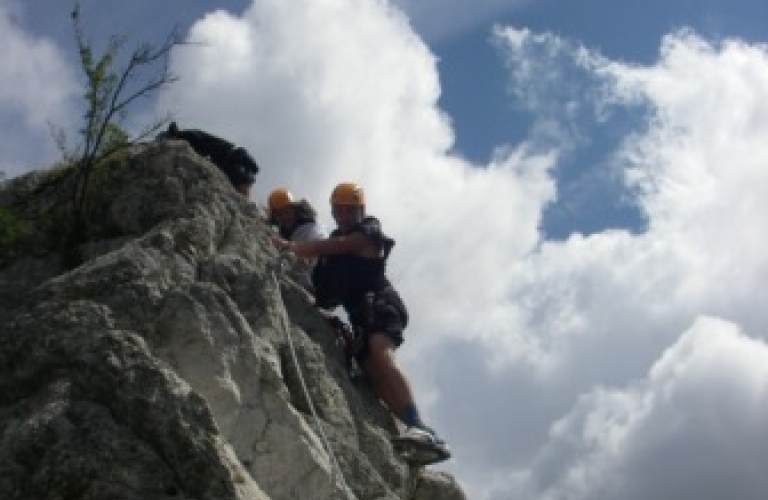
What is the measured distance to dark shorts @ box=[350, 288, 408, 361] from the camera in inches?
526

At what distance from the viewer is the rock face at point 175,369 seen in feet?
28.9

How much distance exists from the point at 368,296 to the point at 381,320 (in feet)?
1.58

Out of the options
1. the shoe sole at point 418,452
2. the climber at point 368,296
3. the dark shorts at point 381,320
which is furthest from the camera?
the dark shorts at point 381,320

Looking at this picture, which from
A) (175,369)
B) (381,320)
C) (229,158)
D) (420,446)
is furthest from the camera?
(229,158)

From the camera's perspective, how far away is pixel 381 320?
13398mm

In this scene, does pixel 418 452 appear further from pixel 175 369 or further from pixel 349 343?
pixel 175 369

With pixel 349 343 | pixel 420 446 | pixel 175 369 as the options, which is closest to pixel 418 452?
pixel 420 446

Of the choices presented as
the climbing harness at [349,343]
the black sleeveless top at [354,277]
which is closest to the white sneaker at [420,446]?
the climbing harness at [349,343]

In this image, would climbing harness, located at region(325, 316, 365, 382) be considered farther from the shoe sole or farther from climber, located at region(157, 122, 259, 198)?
climber, located at region(157, 122, 259, 198)

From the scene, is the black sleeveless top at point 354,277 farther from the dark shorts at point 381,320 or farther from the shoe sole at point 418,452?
the shoe sole at point 418,452

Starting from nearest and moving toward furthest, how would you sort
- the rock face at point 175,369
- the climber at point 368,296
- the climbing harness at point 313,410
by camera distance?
the rock face at point 175,369, the climbing harness at point 313,410, the climber at point 368,296

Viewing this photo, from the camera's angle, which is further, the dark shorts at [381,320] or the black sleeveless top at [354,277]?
the black sleeveless top at [354,277]

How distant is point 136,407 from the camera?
9086 millimetres

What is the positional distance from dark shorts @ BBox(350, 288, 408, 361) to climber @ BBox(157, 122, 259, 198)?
3.07m
